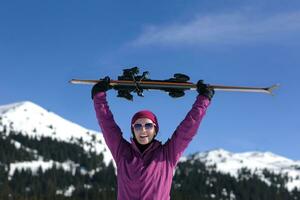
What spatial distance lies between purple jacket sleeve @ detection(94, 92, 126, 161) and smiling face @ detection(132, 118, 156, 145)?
0.95ft

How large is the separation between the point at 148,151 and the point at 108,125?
0.62m

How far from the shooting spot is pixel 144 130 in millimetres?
6730

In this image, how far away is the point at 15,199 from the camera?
149875mm

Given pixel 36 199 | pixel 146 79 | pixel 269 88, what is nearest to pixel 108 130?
pixel 146 79

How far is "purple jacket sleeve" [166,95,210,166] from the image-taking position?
676cm

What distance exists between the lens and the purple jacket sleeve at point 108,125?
698cm

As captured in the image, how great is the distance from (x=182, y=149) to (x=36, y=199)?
14275cm

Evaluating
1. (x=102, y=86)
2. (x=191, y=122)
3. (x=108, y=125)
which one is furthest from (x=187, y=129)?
(x=102, y=86)

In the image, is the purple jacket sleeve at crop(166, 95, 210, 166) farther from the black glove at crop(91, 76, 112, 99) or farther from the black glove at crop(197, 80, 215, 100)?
the black glove at crop(91, 76, 112, 99)

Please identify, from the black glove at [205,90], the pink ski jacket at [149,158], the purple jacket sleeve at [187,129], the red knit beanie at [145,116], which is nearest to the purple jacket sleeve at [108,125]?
the pink ski jacket at [149,158]

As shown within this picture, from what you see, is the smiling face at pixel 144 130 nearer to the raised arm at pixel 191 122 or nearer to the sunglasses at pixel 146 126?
the sunglasses at pixel 146 126

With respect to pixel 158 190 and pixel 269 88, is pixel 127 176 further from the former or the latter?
pixel 269 88

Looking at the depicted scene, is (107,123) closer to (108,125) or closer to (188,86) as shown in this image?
(108,125)

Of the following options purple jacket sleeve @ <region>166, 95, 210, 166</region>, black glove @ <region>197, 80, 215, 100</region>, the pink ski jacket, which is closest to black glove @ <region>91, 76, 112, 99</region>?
the pink ski jacket
